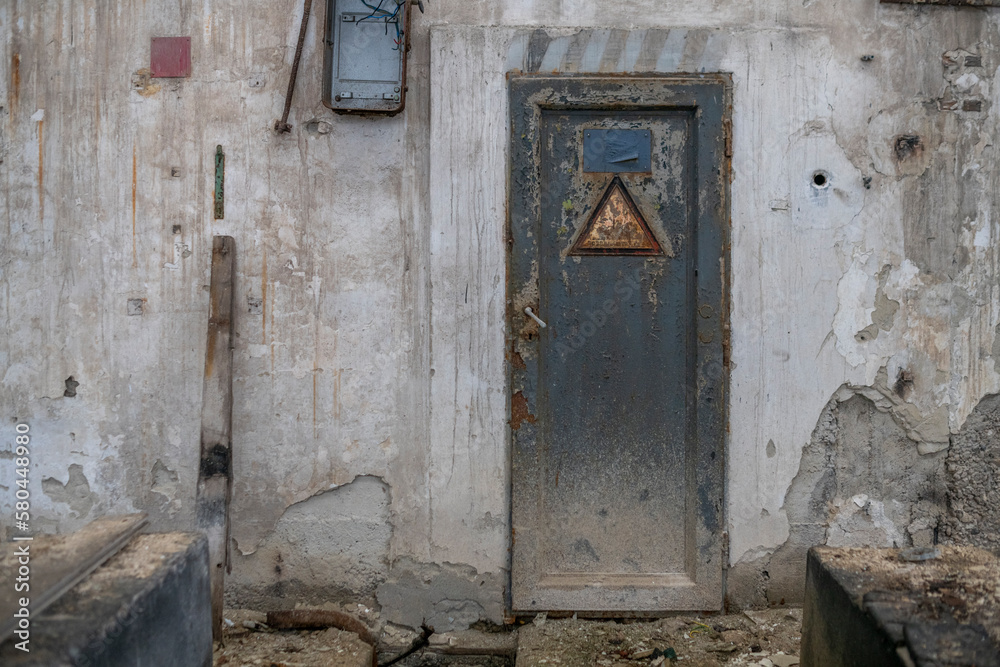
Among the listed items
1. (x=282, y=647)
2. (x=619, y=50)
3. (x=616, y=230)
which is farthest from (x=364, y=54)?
(x=282, y=647)

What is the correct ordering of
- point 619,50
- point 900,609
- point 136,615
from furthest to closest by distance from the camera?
point 619,50 → point 900,609 → point 136,615

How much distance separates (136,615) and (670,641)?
6.45ft

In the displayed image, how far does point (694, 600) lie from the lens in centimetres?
292

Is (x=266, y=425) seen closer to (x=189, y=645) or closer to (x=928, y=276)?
(x=189, y=645)

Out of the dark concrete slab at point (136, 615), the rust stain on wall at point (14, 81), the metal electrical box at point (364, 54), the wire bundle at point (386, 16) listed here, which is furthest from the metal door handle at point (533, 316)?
the rust stain on wall at point (14, 81)

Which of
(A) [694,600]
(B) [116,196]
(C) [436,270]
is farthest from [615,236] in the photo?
(B) [116,196]

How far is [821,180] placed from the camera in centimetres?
290

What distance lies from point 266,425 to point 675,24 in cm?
229

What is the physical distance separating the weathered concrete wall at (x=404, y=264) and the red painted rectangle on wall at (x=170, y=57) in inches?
1.8

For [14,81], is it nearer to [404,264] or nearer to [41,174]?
[41,174]

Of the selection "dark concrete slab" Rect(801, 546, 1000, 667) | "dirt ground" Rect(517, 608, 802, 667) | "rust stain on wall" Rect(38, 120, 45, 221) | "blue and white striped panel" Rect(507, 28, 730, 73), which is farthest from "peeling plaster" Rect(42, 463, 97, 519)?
"dark concrete slab" Rect(801, 546, 1000, 667)

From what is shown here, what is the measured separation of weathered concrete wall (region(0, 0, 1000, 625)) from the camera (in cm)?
288

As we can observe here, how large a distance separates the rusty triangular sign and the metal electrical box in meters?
0.90

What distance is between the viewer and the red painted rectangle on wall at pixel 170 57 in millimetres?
2893
